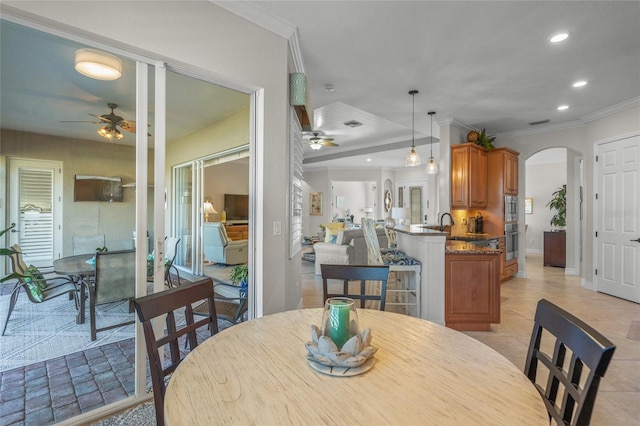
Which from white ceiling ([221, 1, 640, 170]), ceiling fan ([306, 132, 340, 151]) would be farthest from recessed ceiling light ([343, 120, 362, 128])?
white ceiling ([221, 1, 640, 170])

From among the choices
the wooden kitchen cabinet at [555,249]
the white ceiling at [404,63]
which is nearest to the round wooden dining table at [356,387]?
the white ceiling at [404,63]

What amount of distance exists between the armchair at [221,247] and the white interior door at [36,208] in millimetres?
986

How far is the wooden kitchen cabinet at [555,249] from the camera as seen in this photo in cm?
685

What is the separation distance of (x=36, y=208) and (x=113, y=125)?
0.64 metres

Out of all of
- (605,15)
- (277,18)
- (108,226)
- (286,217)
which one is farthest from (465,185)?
(108,226)

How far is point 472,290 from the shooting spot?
10.6ft

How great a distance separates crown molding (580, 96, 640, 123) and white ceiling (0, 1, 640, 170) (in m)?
0.05

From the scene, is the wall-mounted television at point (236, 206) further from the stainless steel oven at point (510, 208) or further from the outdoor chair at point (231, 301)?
the stainless steel oven at point (510, 208)

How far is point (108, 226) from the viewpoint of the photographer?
76.7 inches

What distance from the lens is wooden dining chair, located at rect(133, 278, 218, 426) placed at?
1.10 metres

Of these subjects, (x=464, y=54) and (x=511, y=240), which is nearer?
(x=464, y=54)

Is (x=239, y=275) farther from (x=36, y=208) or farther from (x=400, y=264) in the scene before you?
(x=400, y=264)

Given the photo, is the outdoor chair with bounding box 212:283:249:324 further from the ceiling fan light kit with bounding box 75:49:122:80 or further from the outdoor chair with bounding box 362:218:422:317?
the ceiling fan light kit with bounding box 75:49:122:80

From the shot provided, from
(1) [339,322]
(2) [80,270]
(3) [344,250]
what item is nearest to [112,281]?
(2) [80,270]
